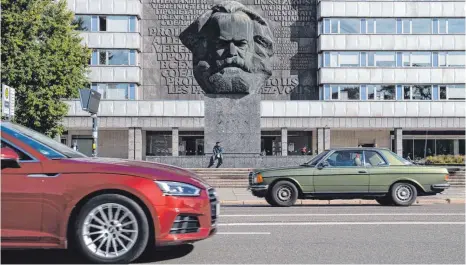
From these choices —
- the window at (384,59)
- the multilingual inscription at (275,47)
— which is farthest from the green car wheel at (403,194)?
the window at (384,59)

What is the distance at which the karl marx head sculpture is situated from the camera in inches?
997

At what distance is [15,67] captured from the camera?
30969 mm

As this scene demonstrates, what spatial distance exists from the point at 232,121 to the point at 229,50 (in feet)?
10.4

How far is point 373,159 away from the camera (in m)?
14.7

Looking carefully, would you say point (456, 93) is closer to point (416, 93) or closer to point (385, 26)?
point (416, 93)

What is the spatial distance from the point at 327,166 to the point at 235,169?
10497mm

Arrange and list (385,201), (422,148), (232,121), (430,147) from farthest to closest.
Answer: (430,147) → (422,148) → (232,121) → (385,201)

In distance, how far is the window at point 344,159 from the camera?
14.5 metres

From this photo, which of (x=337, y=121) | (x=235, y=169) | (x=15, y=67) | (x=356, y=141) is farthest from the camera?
(x=356, y=141)

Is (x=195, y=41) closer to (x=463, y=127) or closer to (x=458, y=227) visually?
(x=458, y=227)

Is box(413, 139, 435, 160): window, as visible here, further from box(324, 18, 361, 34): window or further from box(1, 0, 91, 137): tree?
box(1, 0, 91, 137): tree

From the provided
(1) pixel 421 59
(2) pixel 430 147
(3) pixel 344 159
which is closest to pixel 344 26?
(1) pixel 421 59

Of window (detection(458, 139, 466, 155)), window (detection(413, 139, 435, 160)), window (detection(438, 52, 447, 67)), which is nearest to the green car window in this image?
window (detection(438, 52, 447, 67))

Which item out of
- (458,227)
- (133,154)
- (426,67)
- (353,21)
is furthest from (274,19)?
(458,227)
